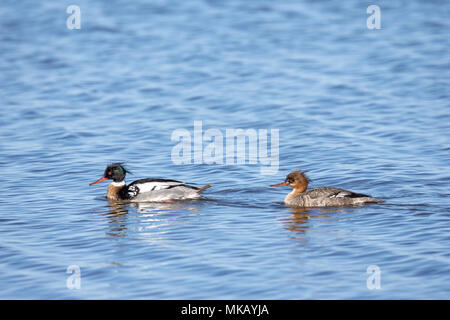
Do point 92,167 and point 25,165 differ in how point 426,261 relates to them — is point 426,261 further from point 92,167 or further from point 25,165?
point 25,165

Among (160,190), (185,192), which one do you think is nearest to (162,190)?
(160,190)

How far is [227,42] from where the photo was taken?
29.2 m

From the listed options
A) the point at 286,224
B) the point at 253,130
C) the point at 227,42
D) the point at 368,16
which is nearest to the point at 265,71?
the point at 227,42

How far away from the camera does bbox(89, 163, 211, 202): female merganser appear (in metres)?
15.0

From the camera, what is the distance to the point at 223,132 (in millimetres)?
19453

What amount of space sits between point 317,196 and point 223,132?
18.6 ft

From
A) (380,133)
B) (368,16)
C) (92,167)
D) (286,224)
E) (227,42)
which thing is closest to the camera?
(286,224)

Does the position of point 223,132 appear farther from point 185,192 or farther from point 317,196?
point 317,196

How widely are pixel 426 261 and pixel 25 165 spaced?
1012 cm

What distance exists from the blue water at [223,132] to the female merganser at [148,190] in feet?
0.90

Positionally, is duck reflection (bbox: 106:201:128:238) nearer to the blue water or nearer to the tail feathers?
the blue water

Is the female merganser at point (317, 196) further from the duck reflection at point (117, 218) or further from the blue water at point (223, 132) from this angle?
the duck reflection at point (117, 218)

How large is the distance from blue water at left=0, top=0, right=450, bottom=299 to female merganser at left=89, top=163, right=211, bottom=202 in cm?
27
